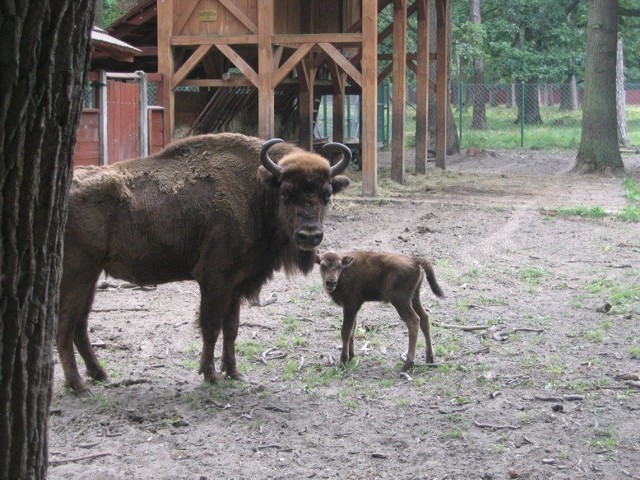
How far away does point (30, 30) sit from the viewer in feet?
8.73

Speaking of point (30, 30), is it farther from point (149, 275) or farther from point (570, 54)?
point (570, 54)

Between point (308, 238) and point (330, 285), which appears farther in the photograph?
point (330, 285)

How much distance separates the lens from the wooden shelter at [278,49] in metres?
16.8

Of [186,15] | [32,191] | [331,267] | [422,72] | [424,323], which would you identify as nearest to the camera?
[32,191]

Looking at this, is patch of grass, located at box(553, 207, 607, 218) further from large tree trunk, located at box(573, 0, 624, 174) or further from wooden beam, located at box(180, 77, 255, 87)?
large tree trunk, located at box(573, 0, 624, 174)

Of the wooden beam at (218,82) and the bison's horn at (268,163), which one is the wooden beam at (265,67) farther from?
the bison's horn at (268,163)

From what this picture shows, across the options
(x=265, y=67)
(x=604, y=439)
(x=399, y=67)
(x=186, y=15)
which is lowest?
(x=604, y=439)

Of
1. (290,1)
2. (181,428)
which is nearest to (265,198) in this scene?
(181,428)

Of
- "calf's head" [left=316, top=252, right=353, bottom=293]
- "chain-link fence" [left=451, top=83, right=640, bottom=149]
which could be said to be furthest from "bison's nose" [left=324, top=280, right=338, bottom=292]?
"chain-link fence" [left=451, top=83, right=640, bottom=149]

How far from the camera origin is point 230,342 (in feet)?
23.5

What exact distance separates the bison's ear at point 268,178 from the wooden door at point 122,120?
8.44m

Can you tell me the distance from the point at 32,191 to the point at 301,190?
4.19 metres

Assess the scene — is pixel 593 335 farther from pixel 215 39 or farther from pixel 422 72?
pixel 422 72

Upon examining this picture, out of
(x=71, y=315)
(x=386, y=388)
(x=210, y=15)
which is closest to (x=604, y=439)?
(x=386, y=388)
